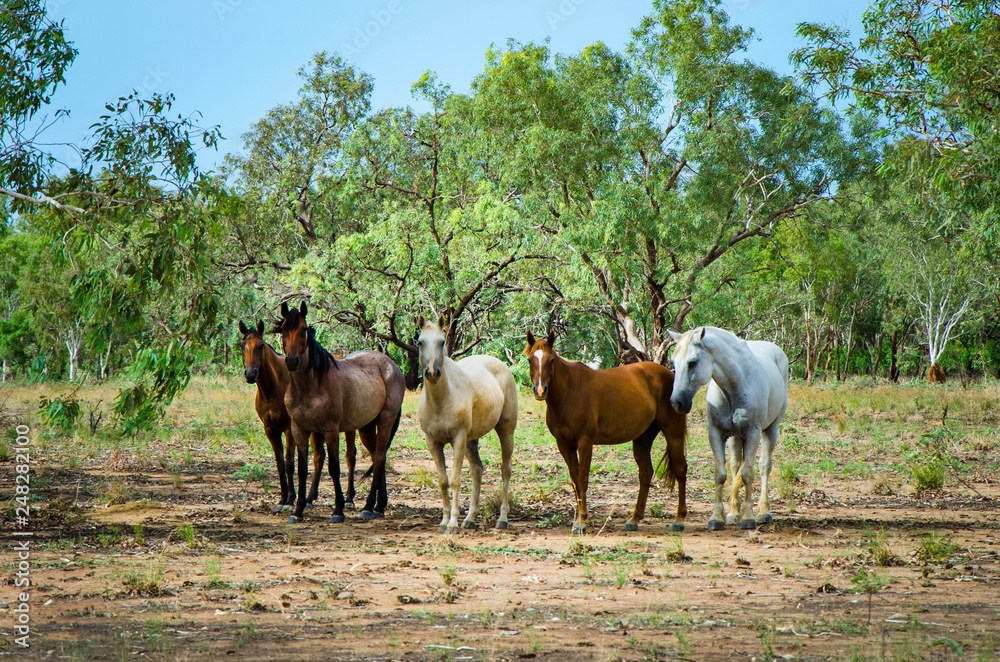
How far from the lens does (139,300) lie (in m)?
8.44

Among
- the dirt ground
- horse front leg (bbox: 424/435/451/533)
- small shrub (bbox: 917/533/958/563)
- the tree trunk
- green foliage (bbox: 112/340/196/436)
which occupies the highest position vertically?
the tree trunk

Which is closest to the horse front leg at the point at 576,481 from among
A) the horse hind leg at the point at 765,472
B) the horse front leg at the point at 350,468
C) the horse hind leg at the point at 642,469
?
the horse hind leg at the point at 642,469

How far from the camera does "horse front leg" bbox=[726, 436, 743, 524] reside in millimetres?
8953

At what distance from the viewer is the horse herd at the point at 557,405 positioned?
8.62 metres

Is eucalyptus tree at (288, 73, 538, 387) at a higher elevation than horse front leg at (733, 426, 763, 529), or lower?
higher

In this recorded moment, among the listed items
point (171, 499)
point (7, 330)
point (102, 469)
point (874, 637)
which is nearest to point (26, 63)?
point (171, 499)

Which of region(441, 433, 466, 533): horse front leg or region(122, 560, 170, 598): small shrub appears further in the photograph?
region(441, 433, 466, 533): horse front leg

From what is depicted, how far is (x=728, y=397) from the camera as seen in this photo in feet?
28.9

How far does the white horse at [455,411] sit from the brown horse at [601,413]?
28.0 inches

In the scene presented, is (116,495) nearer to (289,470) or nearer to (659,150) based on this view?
(289,470)

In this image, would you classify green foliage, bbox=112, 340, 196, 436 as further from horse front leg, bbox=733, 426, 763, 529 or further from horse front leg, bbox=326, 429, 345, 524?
horse front leg, bbox=733, 426, 763, 529

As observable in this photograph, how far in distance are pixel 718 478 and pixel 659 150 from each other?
16905 mm

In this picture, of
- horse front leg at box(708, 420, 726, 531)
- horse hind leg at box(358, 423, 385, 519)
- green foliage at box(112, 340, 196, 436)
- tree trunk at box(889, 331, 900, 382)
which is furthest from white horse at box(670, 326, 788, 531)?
tree trunk at box(889, 331, 900, 382)

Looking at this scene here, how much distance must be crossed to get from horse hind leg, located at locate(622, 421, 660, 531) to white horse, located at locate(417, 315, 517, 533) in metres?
1.38
